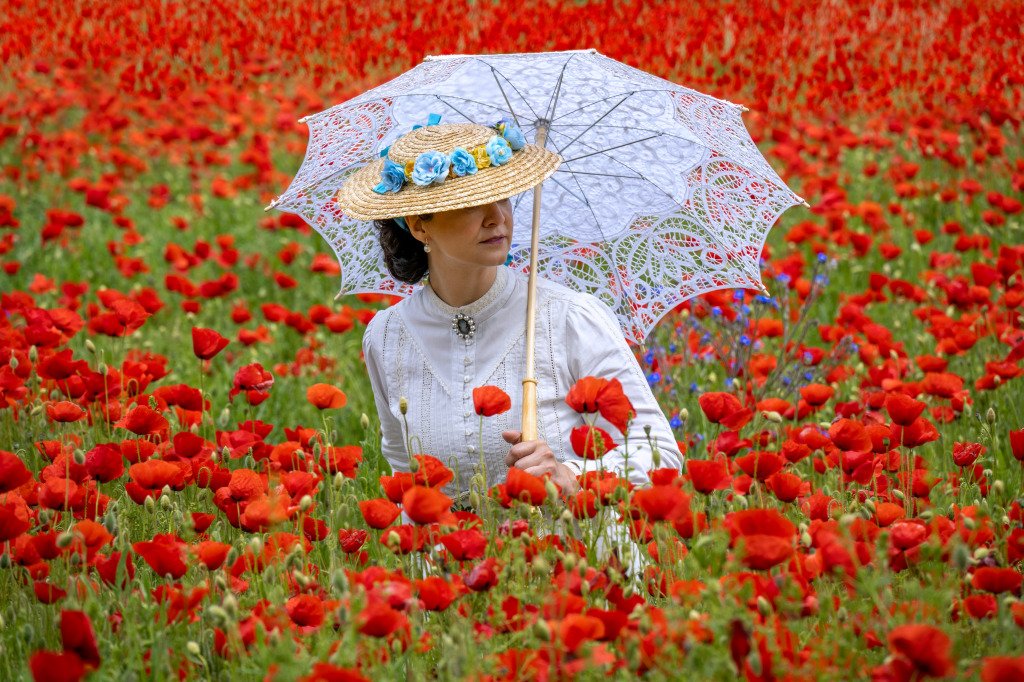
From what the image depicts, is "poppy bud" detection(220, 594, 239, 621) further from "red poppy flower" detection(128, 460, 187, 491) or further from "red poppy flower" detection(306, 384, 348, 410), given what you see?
"red poppy flower" detection(306, 384, 348, 410)

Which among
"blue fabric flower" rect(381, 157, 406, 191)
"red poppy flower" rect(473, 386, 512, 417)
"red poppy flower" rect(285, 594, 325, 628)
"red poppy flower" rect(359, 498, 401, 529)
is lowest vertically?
"red poppy flower" rect(285, 594, 325, 628)

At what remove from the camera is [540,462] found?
6.73ft

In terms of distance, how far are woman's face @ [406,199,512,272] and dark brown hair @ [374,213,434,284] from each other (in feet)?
0.85

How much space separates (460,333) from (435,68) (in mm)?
782

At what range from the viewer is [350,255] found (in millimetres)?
3111

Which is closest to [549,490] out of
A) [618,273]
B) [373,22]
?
[618,273]

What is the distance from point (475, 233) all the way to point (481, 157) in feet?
0.62

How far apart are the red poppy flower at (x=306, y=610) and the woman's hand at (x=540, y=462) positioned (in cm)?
56

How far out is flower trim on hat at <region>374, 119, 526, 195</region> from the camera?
2.34 meters

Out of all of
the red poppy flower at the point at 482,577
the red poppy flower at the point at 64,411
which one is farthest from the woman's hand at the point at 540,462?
the red poppy flower at the point at 64,411

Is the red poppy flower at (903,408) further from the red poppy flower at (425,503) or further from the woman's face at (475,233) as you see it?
the red poppy flower at (425,503)

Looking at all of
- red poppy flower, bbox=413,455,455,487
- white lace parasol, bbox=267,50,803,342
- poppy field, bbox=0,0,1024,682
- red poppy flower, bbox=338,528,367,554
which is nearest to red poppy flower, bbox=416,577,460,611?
poppy field, bbox=0,0,1024,682

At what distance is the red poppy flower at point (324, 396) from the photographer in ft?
7.59

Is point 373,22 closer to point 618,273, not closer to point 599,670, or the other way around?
point 618,273
